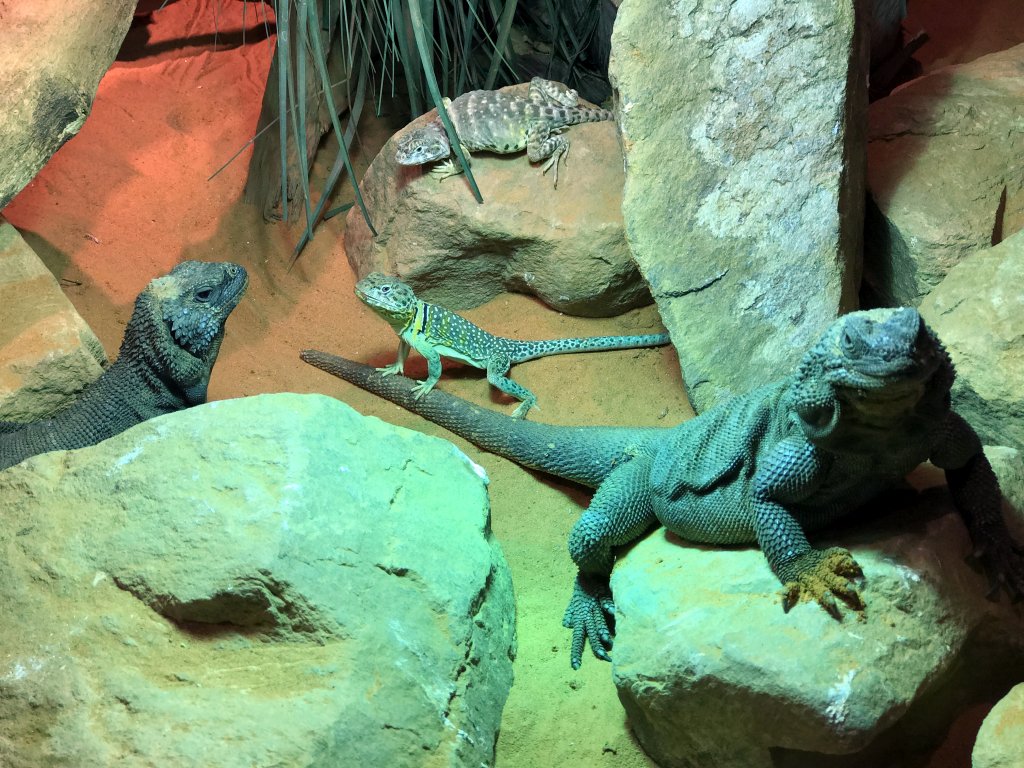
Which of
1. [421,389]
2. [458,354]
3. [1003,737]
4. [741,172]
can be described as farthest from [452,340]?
[1003,737]

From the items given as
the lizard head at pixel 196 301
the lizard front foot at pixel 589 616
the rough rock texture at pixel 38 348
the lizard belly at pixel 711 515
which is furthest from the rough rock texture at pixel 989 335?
the rough rock texture at pixel 38 348

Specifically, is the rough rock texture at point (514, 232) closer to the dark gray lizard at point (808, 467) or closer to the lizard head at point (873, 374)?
the dark gray lizard at point (808, 467)

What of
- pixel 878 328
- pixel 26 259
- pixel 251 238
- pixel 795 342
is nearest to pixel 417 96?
pixel 251 238

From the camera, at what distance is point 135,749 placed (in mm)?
2557

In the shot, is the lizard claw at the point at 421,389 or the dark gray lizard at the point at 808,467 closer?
the dark gray lizard at the point at 808,467

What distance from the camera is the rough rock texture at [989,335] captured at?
3.40 m

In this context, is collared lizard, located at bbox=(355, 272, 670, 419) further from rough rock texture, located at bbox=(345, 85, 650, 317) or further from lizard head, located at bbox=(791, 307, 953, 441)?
lizard head, located at bbox=(791, 307, 953, 441)

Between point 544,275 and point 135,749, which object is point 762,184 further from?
point 135,749

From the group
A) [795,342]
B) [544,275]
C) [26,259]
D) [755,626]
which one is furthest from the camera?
[544,275]

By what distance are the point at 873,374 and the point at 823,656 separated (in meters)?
0.85

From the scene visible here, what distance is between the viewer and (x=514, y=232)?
5211 millimetres

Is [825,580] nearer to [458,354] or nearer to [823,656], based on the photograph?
[823,656]

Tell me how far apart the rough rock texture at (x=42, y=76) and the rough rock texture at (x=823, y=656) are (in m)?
3.59

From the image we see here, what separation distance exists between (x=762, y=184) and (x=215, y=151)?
13.7ft
